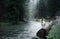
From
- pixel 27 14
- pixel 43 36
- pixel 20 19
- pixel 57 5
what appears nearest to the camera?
pixel 43 36

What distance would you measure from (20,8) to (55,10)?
6192mm

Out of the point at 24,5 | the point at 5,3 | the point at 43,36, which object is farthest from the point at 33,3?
the point at 43,36

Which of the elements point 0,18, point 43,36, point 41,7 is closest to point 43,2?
point 41,7

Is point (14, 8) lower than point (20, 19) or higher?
higher

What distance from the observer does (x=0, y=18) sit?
85.3 ft

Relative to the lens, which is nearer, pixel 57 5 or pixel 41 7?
pixel 57 5

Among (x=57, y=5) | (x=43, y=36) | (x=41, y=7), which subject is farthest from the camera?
(x=41, y=7)

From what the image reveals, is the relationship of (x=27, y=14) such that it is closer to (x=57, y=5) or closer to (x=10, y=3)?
(x=10, y=3)

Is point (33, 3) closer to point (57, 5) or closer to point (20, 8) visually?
point (20, 8)

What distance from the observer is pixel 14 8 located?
27109 millimetres

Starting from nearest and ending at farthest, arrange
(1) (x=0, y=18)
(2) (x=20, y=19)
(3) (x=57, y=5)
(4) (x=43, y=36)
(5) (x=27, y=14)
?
(4) (x=43, y=36) < (3) (x=57, y=5) < (1) (x=0, y=18) < (2) (x=20, y=19) < (5) (x=27, y=14)

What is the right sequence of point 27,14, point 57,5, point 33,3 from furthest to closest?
1. point 33,3
2. point 27,14
3. point 57,5

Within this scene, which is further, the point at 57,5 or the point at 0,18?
the point at 0,18

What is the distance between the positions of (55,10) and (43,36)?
13.1 m
